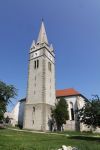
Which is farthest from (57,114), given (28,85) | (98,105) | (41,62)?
(98,105)

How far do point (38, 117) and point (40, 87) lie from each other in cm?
738

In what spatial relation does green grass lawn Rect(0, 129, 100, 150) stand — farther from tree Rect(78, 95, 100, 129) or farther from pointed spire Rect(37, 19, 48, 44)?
pointed spire Rect(37, 19, 48, 44)

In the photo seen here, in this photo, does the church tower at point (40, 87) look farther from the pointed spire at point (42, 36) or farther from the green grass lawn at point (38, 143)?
the green grass lawn at point (38, 143)

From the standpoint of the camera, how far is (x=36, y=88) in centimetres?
4641

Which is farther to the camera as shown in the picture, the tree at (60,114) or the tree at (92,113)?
the tree at (60,114)

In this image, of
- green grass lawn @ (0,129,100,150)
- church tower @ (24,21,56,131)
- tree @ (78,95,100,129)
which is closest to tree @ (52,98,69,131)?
church tower @ (24,21,56,131)

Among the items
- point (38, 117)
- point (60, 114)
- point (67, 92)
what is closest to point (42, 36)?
point (67, 92)

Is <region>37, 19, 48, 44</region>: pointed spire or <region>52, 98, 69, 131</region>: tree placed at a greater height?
<region>37, 19, 48, 44</region>: pointed spire

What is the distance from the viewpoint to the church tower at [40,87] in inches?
1693

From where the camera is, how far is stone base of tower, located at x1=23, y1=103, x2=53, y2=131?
41938 mm

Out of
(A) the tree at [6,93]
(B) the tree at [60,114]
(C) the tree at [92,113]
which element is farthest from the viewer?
(B) the tree at [60,114]

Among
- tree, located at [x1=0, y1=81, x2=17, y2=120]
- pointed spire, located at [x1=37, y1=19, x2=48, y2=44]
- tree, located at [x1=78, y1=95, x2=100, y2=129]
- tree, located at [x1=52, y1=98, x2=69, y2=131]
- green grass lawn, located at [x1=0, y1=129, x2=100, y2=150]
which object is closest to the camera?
green grass lawn, located at [x1=0, y1=129, x2=100, y2=150]

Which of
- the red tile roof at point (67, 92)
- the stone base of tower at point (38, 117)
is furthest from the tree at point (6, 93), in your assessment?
the red tile roof at point (67, 92)

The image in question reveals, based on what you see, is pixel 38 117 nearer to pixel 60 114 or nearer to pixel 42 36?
pixel 60 114
